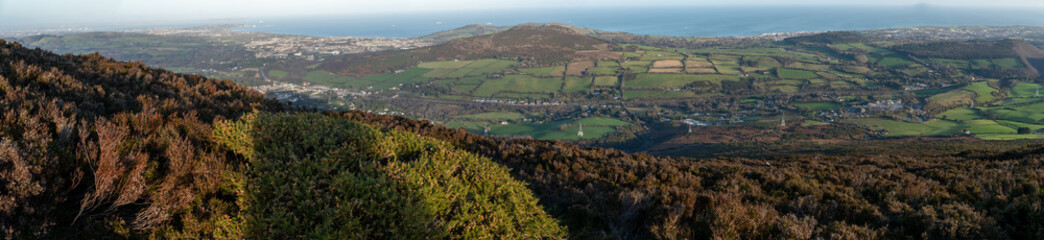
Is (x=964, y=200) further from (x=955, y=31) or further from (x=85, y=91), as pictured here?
(x=955, y=31)

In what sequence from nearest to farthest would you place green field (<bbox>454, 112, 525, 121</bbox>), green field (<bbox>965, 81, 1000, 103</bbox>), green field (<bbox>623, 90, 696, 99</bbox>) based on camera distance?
1. green field (<bbox>965, 81, 1000, 103</bbox>)
2. green field (<bbox>454, 112, 525, 121</bbox>)
3. green field (<bbox>623, 90, 696, 99</bbox>)

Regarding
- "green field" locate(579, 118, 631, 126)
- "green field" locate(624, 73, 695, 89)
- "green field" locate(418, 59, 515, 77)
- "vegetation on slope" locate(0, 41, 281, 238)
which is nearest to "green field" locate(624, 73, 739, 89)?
"green field" locate(624, 73, 695, 89)

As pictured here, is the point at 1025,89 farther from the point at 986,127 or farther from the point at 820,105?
the point at 986,127

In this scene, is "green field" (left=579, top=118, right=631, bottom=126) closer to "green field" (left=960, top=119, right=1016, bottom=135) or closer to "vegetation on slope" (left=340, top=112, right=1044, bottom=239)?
"green field" (left=960, top=119, right=1016, bottom=135)

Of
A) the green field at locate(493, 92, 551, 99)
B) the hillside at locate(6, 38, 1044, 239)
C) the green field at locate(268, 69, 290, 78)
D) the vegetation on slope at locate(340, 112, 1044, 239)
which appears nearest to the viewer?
the hillside at locate(6, 38, 1044, 239)

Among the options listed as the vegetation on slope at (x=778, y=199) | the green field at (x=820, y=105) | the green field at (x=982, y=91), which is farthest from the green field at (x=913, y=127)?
the vegetation on slope at (x=778, y=199)

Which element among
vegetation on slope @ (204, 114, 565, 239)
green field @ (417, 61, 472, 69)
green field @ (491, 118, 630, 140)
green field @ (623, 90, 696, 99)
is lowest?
green field @ (491, 118, 630, 140)

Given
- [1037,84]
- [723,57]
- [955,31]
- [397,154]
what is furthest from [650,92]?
[955,31]
